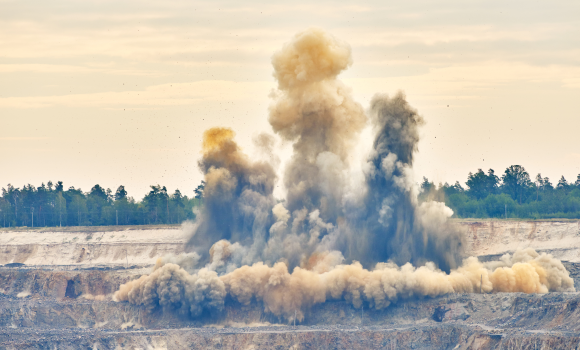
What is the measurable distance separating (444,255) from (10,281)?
214 feet

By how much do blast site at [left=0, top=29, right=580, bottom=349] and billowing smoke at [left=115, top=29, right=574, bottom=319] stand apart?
6.5 inches

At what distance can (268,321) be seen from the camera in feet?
406

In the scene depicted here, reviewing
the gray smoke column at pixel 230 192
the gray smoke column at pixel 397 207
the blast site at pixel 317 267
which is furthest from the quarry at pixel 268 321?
the gray smoke column at pixel 230 192

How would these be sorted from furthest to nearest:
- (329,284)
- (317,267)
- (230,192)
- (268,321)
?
1. (230,192)
2. (317,267)
3. (329,284)
4. (268,321)

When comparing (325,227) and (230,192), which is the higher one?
(230,192)

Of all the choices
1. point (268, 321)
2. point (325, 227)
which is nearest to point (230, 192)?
point (325, 227)

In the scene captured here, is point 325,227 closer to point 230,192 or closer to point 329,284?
point 329,284

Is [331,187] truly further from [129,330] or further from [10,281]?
[10,281]

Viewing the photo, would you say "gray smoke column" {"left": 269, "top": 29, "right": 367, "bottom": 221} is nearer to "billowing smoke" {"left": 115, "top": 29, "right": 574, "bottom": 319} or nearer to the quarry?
"billowing smoke" {"left": 115, "top": 29, "right": 574, "bottom": 319}

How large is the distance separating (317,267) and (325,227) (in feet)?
18.1

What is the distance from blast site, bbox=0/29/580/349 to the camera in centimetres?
11544

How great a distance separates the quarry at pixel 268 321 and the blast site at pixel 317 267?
0.19 metres

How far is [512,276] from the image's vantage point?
12525 cm

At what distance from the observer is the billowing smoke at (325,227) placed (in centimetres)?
12450
